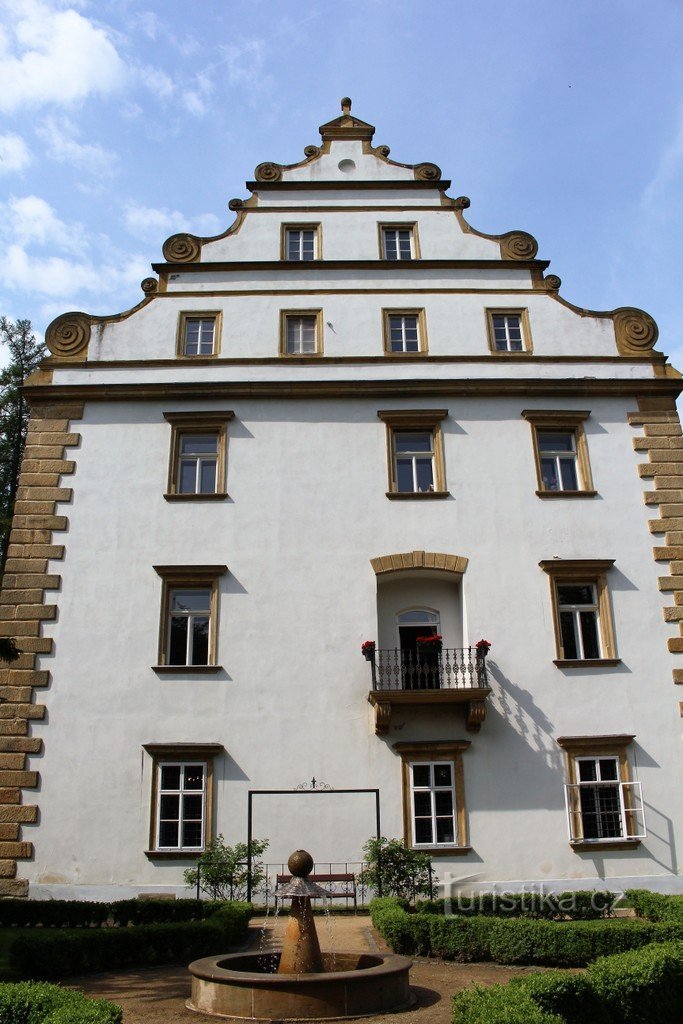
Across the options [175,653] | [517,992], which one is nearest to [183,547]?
[175,653]

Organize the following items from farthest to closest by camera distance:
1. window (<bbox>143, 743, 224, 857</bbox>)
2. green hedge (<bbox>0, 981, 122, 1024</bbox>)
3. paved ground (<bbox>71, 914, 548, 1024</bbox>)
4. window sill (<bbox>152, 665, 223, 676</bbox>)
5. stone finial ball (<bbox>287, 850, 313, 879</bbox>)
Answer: window sill (<bbox>152, 665, 223, 676</bbox>) → window (<bbox>143, 743, 224, 857</bbox>) → stone finial ball (<bbox>287, 850, 313, 879</bbox>) → paved ground (<bbox>71, 914, 548, 1024</bbox>) → green hedge (<bbox>0, 981, 122, 1024</bbox>)

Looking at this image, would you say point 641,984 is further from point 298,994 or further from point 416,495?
point 416,495

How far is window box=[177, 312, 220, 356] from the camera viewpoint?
22000 mm

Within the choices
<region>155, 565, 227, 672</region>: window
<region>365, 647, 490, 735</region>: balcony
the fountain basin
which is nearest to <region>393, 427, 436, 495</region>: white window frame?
<region>365, 647, 490, 735</region>: balcony

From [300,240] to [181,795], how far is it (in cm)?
1428

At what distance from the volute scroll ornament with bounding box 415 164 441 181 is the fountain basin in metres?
20.2

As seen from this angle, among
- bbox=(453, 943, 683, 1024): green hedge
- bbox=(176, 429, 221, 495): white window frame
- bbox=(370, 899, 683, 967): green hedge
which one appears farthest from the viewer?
bbox=(176, 429, 221, 495): white window frame

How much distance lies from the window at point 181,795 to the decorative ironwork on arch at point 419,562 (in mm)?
5177

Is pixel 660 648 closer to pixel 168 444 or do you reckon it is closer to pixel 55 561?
pixel 168 444

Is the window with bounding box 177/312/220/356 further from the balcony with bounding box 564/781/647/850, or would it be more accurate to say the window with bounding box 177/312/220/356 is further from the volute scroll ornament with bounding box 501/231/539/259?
the balcony with bounding box 564/781/647/850

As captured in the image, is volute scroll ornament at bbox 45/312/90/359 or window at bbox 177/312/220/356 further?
window at bbox 177/312/220/356

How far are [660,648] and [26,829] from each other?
45.2ft

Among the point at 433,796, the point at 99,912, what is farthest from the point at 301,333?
the point at 99,912

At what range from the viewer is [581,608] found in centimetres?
1966
